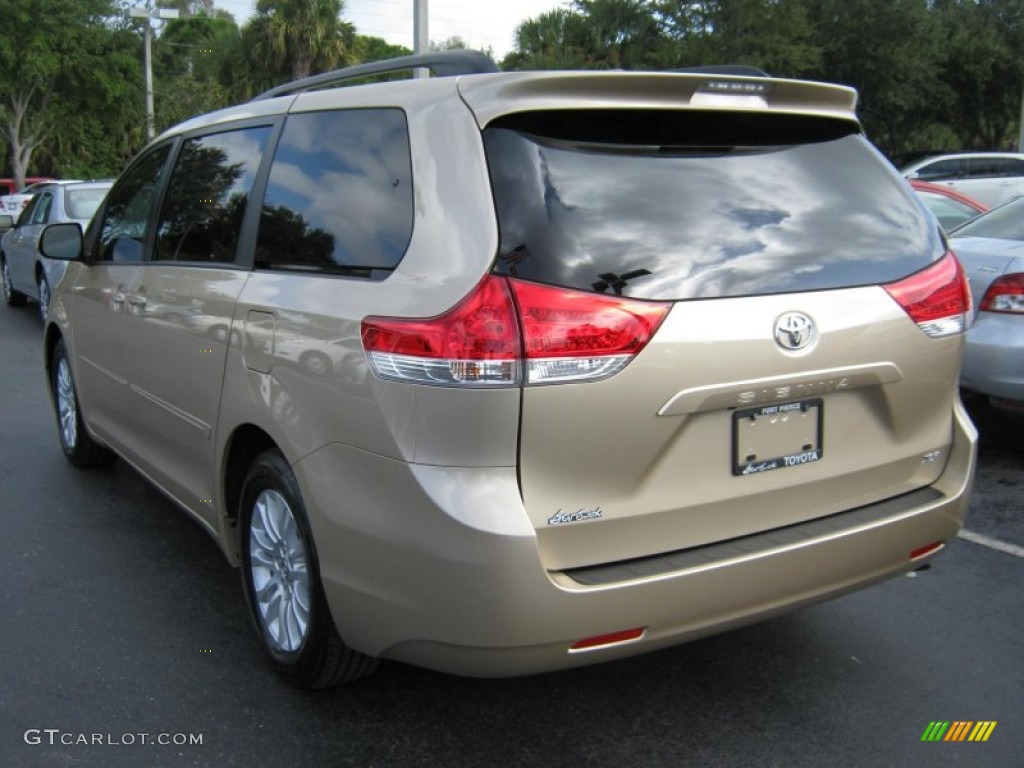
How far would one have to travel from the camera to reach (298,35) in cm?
3238

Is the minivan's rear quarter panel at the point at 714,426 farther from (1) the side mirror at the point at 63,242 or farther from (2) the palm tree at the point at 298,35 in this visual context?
(2) the palm tree at the point at 298,35

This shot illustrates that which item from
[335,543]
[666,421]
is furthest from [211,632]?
[666,421]

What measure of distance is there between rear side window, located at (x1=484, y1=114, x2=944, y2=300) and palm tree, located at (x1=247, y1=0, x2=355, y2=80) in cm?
3121

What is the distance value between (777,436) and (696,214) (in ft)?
2.01

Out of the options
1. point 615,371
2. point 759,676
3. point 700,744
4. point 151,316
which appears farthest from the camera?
point 151,316

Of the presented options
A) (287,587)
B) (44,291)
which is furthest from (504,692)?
(44,291)

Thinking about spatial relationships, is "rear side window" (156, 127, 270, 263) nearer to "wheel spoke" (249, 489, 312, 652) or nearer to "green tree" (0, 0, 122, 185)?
"wheel spoke" (249, 489, 312, 652)

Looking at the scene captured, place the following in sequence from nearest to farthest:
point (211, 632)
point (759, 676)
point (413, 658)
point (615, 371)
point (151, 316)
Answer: point (615, 371) < point (413, 658) < point (759, 676) < point (211, 632) < point (151, 316)

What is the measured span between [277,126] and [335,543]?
4.84 ft

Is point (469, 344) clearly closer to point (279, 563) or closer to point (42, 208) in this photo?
point (279, 563)

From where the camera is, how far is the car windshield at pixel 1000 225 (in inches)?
229

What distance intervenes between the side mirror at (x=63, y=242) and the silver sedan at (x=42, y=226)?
5.43m

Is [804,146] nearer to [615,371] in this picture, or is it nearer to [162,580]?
[615,371]

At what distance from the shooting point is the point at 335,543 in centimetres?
266
